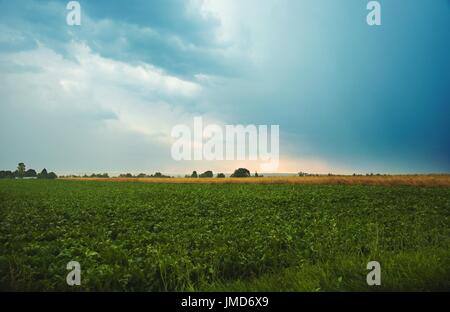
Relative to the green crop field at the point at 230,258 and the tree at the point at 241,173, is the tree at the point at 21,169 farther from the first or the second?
the green crop field at the point at 230,258

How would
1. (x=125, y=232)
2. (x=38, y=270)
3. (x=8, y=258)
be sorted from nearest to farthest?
(x=38, y=270), (x=8, y=258), (x=125, y=232)

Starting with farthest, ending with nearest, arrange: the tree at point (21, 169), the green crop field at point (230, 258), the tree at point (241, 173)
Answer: the tree at point (21, 169), the tree at point (241, 173), the green crop field at point (230, 258)

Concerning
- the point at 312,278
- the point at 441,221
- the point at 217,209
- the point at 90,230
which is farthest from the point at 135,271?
the point at 441,221

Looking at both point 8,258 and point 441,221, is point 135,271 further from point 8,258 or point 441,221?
point 441,221

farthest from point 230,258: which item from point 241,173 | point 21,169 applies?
point 21,169

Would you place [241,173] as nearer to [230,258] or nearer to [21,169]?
[230,258]

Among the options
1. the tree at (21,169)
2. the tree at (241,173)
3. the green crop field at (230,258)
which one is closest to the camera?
the green crop field at (230,258)

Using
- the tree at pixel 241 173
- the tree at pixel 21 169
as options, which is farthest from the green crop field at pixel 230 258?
the tree at pixel 21 169

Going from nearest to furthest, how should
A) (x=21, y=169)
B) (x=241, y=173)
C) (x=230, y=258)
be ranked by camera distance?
(x=230, y=258) < (x=241, y=173) < (x=21, y=169)

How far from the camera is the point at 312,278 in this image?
237 inches

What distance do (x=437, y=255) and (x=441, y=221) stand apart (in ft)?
26.5

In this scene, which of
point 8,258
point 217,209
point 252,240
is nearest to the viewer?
point 8,258
